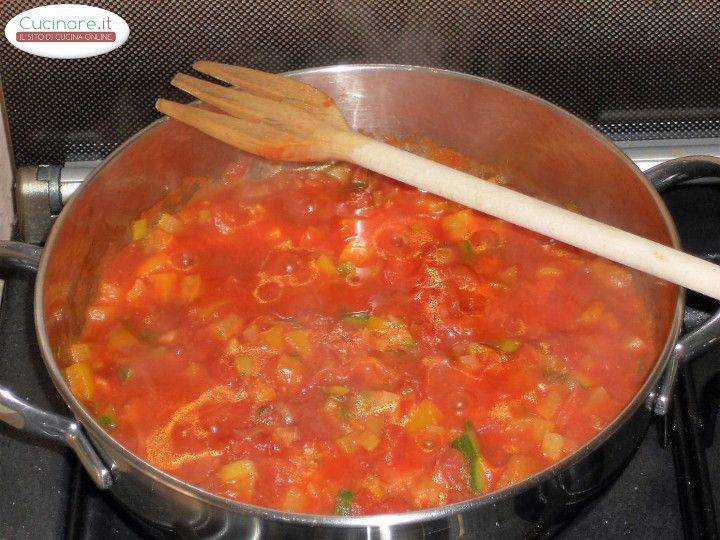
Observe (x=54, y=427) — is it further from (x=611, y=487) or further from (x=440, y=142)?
(x=440, y=142)

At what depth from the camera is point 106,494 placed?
1.96 m

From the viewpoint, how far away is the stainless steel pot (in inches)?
56.9

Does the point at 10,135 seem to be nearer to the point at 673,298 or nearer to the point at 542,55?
the point at 542,55

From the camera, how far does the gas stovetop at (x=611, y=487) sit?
6.26 feet

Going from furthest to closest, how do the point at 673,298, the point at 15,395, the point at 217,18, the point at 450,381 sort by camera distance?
the point at 217,18
the point at 450,381
the point at 673,298
the point at 15,395

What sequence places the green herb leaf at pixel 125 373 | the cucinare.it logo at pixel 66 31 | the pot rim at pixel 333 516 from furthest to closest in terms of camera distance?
the cucinare.it logo at pixel 66 31 → the green herb leaf at pixel 125 373 → the pot rim at pixel 333 516

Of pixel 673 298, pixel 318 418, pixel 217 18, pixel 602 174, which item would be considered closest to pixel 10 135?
pixel 217 18

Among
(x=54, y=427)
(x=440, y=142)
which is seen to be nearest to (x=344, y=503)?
(x=54, y=427)

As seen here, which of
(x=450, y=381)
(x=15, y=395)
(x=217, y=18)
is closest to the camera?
(x=15, y=395)

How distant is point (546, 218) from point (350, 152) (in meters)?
0.50

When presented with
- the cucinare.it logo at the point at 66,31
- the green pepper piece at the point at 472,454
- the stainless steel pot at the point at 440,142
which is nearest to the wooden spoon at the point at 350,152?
the stainless steel pot at the point at 440,142

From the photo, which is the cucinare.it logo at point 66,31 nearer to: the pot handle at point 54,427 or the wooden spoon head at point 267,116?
the wooden spoon head at point 267,116

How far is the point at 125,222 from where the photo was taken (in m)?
2.35

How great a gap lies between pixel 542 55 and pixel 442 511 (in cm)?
144
